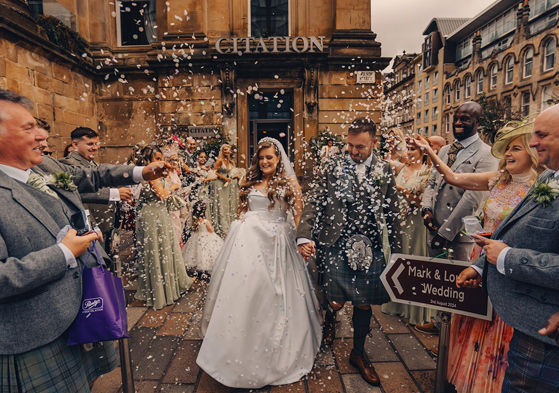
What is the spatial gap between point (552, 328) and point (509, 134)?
57.2 inches

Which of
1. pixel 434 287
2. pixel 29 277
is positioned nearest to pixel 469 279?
pixel 434 287

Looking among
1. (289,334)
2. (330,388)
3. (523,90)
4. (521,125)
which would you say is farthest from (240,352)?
(523,90)

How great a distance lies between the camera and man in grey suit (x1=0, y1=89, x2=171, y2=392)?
1551 mm

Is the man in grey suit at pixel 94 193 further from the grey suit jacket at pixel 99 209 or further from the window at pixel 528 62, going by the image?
the window at pixel 528 62

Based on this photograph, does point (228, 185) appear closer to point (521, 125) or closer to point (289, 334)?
point (289, 334)

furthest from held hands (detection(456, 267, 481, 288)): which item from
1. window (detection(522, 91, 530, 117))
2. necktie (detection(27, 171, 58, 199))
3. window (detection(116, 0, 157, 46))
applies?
window (detection(522, 91, 530, 117))

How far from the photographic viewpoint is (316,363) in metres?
2.98

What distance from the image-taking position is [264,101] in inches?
494

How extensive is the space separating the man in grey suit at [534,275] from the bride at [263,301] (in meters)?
1.57

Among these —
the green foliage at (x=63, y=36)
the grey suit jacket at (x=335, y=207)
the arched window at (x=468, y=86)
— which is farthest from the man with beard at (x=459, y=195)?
the arched window at (x=468, y=86)

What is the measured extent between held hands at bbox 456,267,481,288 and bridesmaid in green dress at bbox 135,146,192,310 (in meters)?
3.63

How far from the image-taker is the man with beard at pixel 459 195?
3.01 metres

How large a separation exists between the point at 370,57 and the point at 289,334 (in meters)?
10.3

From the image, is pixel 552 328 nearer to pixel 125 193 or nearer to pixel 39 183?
pixel 39 183
